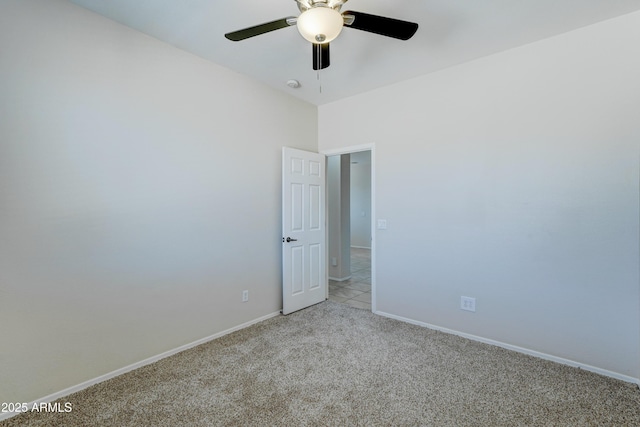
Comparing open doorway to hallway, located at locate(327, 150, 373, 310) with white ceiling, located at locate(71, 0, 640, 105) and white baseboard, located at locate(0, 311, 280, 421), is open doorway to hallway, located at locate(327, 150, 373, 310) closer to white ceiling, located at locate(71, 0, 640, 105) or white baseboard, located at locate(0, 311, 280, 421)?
white baseboard, located at locate(0, 311, 280, 421)

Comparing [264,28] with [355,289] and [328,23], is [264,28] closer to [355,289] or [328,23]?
[328,23]

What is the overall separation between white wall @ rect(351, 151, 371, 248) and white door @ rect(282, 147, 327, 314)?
196 inches

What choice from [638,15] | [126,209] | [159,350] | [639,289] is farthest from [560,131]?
[159,350]

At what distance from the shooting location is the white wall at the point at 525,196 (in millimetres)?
2078

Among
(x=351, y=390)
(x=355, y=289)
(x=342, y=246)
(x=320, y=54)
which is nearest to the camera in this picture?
(x=320, y=54)

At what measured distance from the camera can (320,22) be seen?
1.46 metres

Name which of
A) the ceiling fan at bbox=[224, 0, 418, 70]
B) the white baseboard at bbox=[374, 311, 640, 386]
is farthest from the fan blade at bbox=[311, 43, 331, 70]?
the white baseboard at bbox=[374, 311, 640, 386]

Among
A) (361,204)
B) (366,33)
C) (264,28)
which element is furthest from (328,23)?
(361,204)

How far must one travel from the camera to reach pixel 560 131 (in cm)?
228

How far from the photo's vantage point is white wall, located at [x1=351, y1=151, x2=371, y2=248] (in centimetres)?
862

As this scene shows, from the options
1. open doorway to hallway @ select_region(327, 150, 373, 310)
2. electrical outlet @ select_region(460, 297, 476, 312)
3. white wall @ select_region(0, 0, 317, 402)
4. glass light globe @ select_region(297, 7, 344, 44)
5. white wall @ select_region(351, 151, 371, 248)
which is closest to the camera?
glass light globe @ select_region(297, 7, 344, 44)

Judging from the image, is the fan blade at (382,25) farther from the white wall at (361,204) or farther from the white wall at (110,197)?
the white wall at (361,204)

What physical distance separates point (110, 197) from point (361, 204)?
7.27m

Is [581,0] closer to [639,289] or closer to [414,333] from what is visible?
[639,289]
